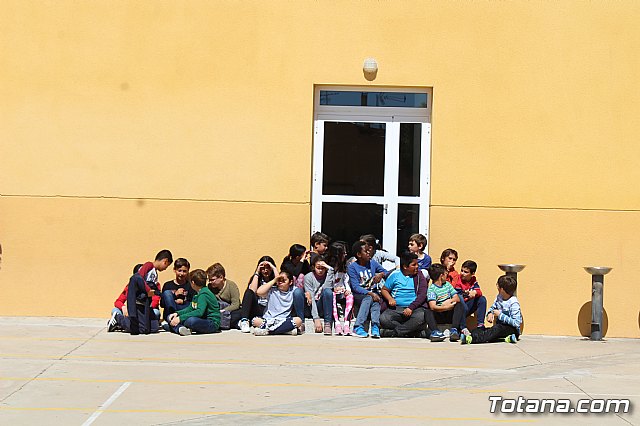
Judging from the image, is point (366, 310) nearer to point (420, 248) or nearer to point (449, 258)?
point (420, 248)

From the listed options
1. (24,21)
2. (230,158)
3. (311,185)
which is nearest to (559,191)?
(311,185)

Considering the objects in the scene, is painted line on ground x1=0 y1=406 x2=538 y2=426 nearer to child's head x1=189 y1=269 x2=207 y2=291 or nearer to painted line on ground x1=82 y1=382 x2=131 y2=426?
painted line on ground x1=82 y1=382 x2=131 y2=426

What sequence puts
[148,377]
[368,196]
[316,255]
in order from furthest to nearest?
[368,196], [316,255], [148,377]

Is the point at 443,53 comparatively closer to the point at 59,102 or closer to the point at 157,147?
the point at 157,147

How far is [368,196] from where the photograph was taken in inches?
573

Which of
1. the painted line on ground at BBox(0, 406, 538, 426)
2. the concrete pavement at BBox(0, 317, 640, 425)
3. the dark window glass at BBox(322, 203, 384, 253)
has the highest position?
the dark window glass at BBox(322, 203, 384, 253)

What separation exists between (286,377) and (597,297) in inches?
213

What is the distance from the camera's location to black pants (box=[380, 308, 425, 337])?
1325 centimetres

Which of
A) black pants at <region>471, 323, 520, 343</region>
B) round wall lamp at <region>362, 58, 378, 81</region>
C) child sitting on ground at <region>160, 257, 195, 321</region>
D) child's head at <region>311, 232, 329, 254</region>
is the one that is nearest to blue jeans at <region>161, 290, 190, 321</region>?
child sitting on ground at <region>160, 257, 195, 321</region>

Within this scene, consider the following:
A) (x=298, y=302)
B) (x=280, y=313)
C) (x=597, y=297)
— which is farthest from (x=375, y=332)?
(x=597, y=297)

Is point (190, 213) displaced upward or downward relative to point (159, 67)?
downward

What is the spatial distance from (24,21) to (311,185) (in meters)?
4.73

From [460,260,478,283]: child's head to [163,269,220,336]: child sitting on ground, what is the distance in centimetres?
336

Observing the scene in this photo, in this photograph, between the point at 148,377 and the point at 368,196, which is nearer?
the point at 148,377
